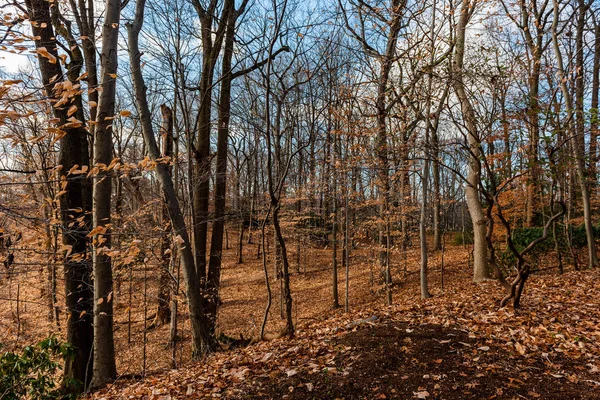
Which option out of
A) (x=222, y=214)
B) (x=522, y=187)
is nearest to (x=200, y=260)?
(x=222, y=214)

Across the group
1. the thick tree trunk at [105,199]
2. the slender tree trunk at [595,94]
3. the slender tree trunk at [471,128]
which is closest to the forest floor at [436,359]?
the thick tree trunk at [105,199]

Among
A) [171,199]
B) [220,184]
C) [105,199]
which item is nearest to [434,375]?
[171,199]

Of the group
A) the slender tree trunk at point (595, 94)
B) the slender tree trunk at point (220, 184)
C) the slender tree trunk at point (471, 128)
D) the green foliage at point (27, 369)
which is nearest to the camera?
the green foliage at point (27, 369)

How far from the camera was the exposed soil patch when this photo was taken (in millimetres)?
2891

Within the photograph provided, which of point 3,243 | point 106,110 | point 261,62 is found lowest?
point 3,243

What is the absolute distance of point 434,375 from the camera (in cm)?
320

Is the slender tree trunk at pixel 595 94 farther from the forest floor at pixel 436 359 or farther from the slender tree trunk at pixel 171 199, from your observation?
the slender tree trunk at pixel 171 199

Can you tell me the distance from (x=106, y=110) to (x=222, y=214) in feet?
14.3

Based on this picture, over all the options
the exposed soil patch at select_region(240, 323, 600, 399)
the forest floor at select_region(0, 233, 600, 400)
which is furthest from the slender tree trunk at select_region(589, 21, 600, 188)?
the exposed soil patch at select_region(240, 323, 600, 399)

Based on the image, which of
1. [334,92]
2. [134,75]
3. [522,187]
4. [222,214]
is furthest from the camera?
[522,187]

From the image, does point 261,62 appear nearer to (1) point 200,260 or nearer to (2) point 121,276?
(1) point 200,260

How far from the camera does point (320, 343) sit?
4395 mm

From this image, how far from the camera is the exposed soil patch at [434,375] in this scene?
2.89 metres

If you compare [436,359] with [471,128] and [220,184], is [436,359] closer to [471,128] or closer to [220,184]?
[471,128]
